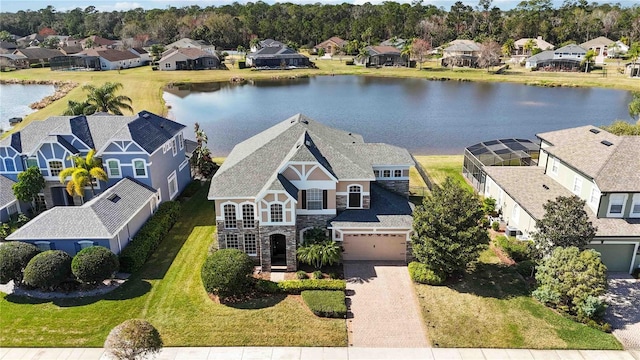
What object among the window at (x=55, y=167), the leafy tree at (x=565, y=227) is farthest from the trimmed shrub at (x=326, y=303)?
the window at (x=55, y=167)

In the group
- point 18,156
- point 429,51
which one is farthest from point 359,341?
point 429,51

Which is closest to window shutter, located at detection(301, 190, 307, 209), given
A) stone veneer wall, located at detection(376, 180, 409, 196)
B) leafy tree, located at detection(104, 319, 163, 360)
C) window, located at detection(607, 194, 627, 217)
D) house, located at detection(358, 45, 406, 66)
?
stone veneer wall, located at detection(376, 180, 409, 196)

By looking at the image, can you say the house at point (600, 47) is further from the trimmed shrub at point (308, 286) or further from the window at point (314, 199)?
the trimmed shrub at point (308, 286)

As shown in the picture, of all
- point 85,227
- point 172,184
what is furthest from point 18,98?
point 85,227

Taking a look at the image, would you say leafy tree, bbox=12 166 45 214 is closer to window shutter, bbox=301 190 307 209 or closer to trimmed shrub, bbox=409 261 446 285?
window shutter, bbox=301 190 307 209

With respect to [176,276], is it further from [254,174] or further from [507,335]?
[507,335]
